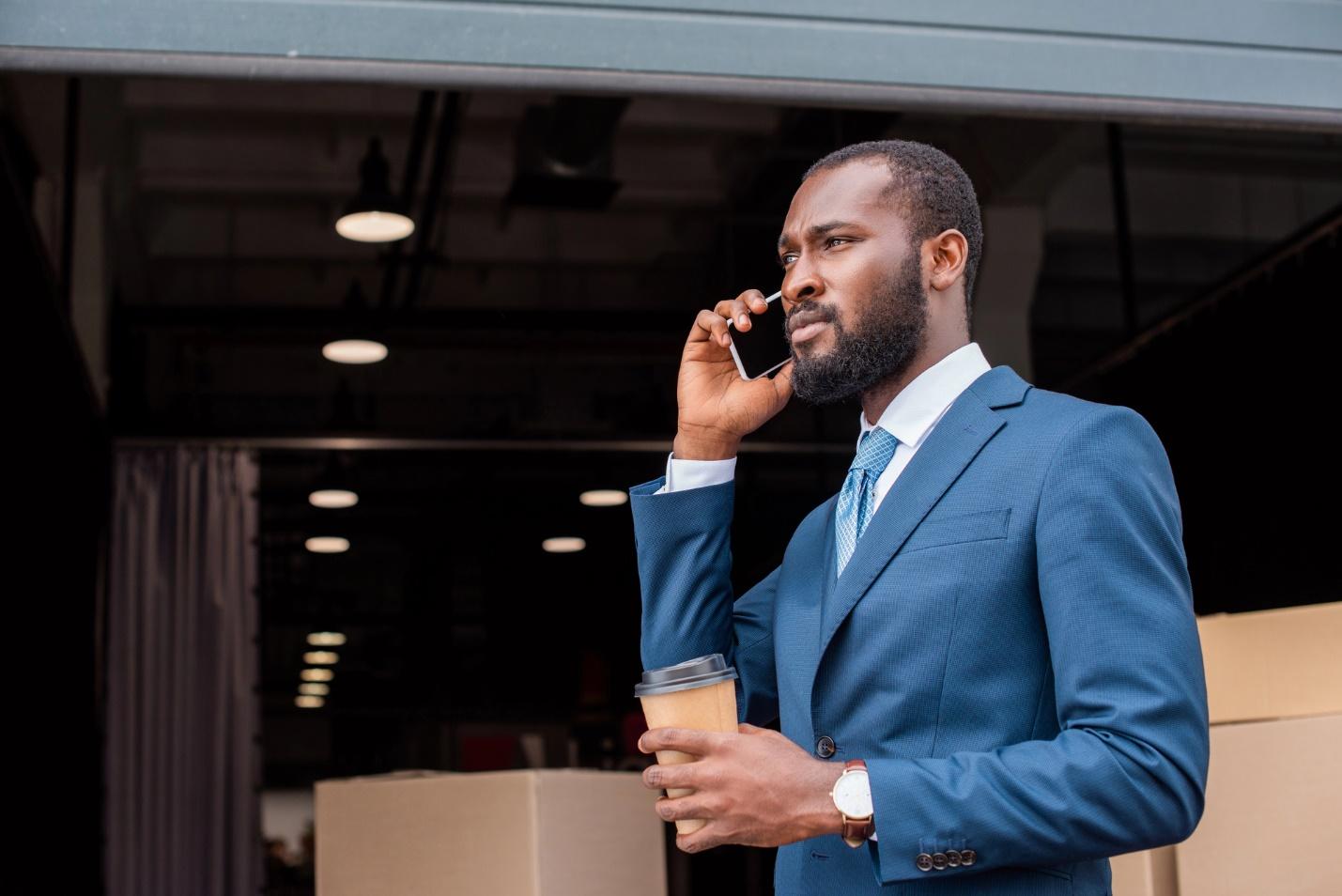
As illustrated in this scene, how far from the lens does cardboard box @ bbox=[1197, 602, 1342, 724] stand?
7.93ft

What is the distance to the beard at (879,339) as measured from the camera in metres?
1.54

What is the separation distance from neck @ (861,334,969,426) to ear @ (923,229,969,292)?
0.18ft

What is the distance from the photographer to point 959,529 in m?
1.36

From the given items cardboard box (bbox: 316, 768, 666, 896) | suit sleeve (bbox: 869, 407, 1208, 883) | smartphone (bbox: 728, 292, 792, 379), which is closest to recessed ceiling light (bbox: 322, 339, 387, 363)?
smartphone (bbox: 728, 292, 792, 379)

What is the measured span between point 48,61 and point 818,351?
42.2 inches

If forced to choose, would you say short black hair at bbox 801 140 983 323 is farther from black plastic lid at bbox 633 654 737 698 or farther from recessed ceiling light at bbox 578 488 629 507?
recessed ceiling light at bbox 578 488 629 507

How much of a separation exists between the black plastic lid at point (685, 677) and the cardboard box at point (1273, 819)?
3.78 feet

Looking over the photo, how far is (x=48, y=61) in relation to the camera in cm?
195

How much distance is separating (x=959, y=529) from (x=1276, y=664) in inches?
53.7

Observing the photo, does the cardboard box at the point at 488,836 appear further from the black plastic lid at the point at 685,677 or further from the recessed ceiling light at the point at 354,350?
A: the recessed ceiling light at the point at 354,350

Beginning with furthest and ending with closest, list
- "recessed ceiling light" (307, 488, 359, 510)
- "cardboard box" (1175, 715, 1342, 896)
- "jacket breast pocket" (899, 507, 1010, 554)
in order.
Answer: "recessed ceiling light" (307, 488, 359, 510) < "cardboard box" (1175, 715, 1342, 896) < "jacket breast pocket" (899, 507, 1010, 554)

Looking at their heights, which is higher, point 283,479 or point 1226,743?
point 283,479

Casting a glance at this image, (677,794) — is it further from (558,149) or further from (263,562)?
(263,562)

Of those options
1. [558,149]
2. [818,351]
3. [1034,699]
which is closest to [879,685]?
[1034,699]
